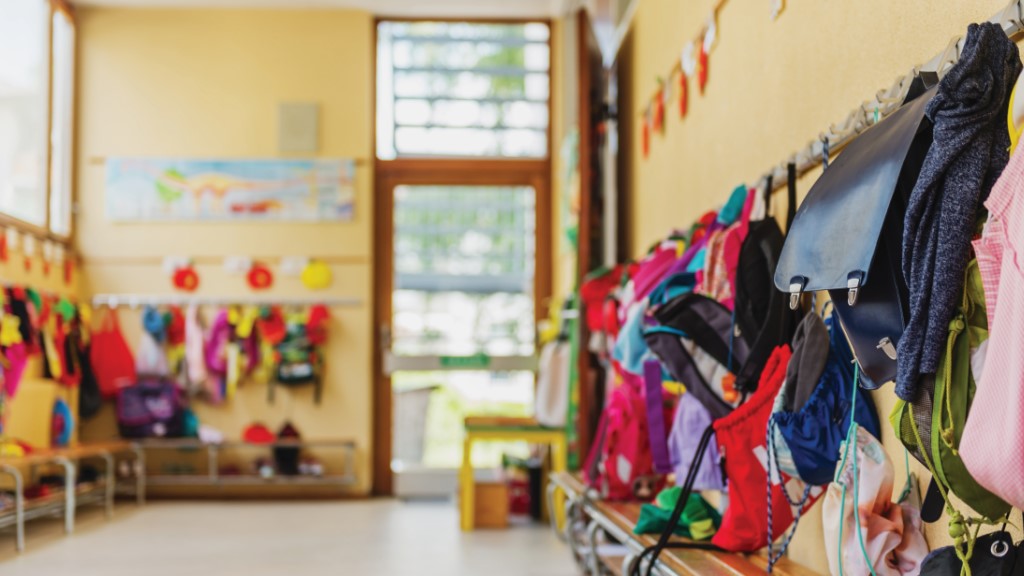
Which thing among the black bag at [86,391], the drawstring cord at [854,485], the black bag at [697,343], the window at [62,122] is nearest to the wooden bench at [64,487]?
the black bag at [86,391]

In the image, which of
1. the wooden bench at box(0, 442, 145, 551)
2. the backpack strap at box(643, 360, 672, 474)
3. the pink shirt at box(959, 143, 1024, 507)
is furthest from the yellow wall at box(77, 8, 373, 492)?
the pink shirt at box(959, 143, 1024, 507)

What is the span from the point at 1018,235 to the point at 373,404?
7160 millimetres

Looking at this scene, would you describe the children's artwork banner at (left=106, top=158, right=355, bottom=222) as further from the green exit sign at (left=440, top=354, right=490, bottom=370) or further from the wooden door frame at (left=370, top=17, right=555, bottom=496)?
the green exit sign at (left=440, top=354, right=490, bottom=370)

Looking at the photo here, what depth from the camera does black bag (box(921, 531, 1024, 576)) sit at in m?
1.52

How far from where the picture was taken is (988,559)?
61.6 inches

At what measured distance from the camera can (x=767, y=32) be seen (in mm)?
3273

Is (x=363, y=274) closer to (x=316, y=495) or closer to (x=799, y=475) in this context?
(x=316, y=495)

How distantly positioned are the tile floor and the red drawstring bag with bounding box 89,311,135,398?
90 cm

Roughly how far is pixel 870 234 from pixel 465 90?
6.97m

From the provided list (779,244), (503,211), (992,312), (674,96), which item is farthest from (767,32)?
(503,211)

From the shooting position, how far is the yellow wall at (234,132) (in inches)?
321

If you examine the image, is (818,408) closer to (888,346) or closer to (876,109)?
(888,346)

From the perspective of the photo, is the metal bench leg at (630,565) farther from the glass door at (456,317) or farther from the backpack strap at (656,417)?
the glass door at (456,317)

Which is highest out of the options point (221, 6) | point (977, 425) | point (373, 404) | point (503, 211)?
point (221, 6)
